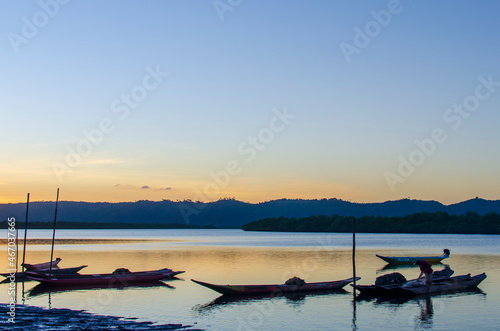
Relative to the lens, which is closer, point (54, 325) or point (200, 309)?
point (54, 325)

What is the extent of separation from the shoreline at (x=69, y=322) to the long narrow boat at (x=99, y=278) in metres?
10.0

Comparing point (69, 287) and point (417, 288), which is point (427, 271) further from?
point (69, 287)

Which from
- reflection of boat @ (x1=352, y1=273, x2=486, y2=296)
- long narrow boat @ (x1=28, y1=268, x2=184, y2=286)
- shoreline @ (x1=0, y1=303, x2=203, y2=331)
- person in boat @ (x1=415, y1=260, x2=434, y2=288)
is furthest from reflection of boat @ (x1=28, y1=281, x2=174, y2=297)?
person in boat @ (x1=415, y1=260, x2=434, y2=288)

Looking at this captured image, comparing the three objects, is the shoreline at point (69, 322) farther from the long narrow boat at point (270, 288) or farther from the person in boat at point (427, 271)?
the person in boat at point (427, 271)

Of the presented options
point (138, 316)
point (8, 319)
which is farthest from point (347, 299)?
point (8, 319)

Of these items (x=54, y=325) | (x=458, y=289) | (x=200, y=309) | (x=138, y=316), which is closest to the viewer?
(x=54, y=325)

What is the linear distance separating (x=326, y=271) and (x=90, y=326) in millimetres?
30507

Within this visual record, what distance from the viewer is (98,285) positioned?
3684 cm

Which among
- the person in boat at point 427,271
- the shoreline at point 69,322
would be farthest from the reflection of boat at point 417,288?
the shoreline at point 69,322

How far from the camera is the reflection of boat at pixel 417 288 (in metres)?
31.2

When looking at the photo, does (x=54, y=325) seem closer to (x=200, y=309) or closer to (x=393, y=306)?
(x=200, y=309)

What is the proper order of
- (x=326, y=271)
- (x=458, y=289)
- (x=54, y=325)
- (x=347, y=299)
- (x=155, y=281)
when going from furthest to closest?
(x=326, y=271)
(x=155, y=281)
(x=458, y=289)
(x=347, y=299)
(x=54, y=325)

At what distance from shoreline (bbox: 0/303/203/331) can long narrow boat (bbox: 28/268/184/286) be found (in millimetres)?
10005

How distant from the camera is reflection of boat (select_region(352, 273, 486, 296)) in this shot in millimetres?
31167
